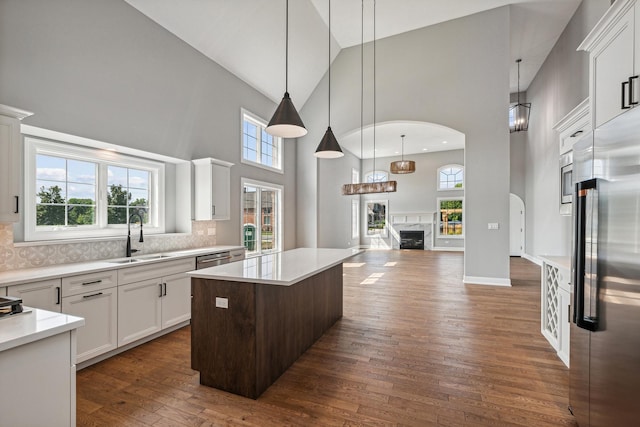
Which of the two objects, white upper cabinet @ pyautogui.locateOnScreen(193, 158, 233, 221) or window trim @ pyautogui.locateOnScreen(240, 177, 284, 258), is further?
window trim @ pyautogui.locateOnScreen(240, 177, 284, 258)

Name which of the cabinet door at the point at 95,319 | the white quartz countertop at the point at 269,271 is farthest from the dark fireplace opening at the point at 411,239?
the cabinet door at the point at 95,319

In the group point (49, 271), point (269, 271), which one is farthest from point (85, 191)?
point (269, 271)

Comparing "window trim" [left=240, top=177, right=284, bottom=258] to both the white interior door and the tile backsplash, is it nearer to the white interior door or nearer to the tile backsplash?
the tile backsplash

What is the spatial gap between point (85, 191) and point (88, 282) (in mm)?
1367

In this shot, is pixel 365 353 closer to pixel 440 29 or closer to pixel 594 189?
pixel 594 189

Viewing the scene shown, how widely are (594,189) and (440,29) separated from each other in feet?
19.9

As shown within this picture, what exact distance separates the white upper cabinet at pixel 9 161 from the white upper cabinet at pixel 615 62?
174 inches

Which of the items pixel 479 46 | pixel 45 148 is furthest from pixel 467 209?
pixel 45 148

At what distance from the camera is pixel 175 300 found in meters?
3.46

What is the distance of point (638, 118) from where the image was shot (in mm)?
1287

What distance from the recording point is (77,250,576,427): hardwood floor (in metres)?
1.98

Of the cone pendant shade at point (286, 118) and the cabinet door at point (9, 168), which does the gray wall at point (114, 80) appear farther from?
the cone pendant shade at point (286, 118)

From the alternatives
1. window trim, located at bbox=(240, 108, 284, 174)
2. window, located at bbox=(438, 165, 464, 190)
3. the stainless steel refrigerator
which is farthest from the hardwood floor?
window, located at bbox=(438, 165, 464, 190)

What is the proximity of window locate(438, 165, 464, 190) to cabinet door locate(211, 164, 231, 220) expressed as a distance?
9.54 meters
